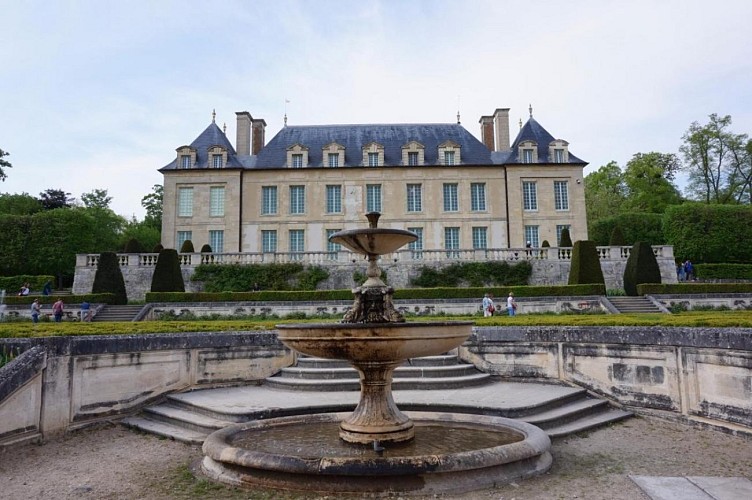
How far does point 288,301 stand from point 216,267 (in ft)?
22.9

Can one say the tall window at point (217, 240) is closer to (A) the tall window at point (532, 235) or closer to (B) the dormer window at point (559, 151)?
(A) the tall window at point (532, 235)

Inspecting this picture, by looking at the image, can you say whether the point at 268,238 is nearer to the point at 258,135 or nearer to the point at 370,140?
the point at 258,135

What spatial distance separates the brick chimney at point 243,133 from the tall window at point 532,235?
64.4 feet

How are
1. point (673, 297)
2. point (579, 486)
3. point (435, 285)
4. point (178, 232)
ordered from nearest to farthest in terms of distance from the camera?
point (579, 486)
point (673, 297)
point (435, 285)
point (178, 232)

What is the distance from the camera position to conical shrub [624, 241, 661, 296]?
981 inches

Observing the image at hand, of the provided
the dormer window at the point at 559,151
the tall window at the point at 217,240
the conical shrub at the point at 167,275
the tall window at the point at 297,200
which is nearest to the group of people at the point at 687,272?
the dormer window at the point at 559,151

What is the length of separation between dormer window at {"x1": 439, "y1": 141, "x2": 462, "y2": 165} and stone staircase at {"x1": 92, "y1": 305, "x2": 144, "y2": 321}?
21.4 meters

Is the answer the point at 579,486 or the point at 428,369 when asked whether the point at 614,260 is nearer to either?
the point at 428,369

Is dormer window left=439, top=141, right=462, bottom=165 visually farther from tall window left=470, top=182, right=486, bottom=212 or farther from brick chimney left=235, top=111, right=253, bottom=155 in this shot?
brick chimney left=235, top=111, right=253, bottom=155

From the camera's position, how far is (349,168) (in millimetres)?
36094

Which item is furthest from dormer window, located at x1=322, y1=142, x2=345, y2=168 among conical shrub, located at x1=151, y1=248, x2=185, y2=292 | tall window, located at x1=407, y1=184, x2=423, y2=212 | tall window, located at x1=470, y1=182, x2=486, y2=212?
conical shrub, located at x1=151, y1=248, x2=185, y2=292

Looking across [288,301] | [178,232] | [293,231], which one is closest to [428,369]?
[288,301]

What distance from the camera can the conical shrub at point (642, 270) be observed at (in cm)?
2491

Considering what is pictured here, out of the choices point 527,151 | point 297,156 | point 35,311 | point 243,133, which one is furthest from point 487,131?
point 35,311
